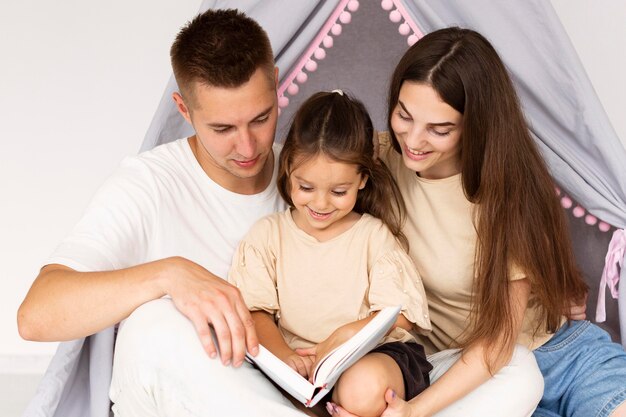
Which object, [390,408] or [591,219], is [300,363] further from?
[591,219]

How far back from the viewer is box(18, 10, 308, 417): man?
1863 millimetres

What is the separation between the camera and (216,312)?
1.84 m

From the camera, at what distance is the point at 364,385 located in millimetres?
1897

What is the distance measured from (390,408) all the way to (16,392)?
1857mm

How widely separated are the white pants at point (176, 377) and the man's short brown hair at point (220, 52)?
515 millimetres

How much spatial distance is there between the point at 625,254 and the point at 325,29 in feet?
3.19

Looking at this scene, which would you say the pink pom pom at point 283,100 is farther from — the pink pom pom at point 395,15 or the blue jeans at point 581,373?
the blue jeans at point 581,373

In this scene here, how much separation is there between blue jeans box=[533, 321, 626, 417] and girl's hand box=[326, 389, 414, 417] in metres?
0.46

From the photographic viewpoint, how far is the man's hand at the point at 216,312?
1.84 metres

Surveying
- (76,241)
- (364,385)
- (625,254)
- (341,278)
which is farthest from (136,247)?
(625,254)

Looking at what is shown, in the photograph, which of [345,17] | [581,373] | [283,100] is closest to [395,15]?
[345,17]

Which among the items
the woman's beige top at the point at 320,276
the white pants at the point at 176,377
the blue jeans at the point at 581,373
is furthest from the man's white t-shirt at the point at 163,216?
the blue jeans at the point at 581,373

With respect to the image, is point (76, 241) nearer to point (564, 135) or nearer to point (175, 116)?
point (175, 116)

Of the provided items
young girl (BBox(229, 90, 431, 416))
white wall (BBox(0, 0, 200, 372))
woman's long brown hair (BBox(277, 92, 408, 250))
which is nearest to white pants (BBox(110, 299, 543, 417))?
young girl (BBox(229, 90, 431, 416))
